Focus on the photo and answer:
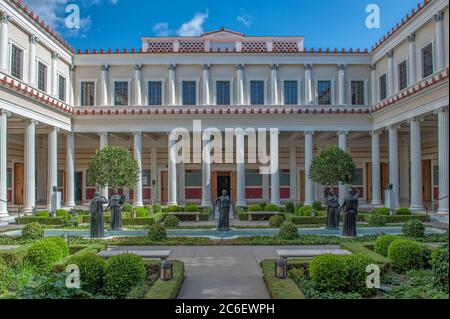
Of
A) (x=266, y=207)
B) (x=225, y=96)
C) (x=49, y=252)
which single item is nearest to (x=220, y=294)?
(x=49, y=252)

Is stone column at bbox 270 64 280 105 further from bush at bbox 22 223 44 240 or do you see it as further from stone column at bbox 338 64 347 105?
bush at bbox 22 223 44 240

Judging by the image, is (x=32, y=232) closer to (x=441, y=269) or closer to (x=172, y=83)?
(x=441, y=269)

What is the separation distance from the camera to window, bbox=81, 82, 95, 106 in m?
28.0

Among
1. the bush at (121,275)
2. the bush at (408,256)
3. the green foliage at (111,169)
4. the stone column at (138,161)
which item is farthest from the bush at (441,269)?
the stone column at (138,161)

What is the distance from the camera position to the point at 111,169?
1892cm

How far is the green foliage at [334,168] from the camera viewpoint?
19984 mm

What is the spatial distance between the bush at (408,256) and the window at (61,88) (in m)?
23.5

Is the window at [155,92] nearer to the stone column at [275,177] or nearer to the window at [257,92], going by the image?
the window at [257,92]

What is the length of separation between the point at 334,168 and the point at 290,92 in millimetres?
10091

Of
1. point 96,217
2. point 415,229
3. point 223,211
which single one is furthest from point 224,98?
point 415,229

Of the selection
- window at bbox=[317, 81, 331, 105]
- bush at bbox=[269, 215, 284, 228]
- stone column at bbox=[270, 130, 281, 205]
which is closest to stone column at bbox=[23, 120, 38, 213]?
bush at bbox=[269, 215, 284, 228]

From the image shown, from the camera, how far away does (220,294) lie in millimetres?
7121

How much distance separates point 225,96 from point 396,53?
38.1ft
